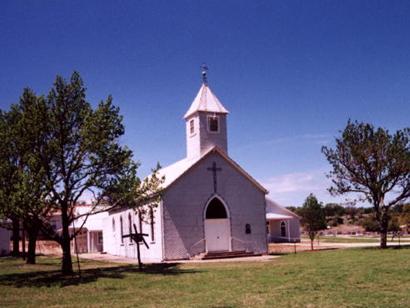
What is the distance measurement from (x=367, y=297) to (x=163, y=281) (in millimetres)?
9911

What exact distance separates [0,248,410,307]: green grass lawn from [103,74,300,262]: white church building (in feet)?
26.9

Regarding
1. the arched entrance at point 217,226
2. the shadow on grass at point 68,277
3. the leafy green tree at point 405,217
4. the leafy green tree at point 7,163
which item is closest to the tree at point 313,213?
the leafy green tree at point 405,217

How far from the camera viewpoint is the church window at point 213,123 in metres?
37.7

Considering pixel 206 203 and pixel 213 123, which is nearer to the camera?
pixel 206 203

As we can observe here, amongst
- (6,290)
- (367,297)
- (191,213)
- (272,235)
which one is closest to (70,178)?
(6,290)

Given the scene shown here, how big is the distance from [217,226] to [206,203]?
181 cm

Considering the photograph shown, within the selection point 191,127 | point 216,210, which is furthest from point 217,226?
point 191,127

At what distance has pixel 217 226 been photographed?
36469 millimetres

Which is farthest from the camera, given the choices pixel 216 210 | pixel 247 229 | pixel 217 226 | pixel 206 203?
pixel 247 229

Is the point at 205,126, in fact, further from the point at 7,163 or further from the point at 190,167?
the point at 7,163

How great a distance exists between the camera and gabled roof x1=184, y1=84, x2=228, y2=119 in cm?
3762

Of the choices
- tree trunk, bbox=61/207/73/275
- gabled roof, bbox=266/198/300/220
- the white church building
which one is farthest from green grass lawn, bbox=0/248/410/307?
gabled roof, bbox=266/198/300/220

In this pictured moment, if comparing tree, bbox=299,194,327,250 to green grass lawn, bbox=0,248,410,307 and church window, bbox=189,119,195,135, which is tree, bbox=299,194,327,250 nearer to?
church window, bbox=189,119,195,135

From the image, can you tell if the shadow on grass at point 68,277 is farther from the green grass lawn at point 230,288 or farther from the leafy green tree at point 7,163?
the leafy green tree at point 7,163
